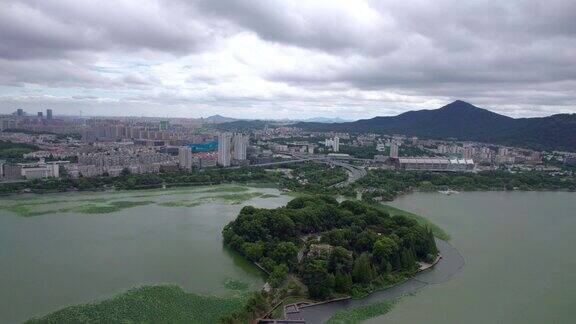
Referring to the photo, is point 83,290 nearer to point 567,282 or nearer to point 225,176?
point 567,282

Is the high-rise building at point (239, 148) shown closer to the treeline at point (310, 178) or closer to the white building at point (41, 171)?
the treeline at point (310, 178)

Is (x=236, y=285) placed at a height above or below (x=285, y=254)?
below

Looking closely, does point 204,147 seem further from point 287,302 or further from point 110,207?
point 287,302

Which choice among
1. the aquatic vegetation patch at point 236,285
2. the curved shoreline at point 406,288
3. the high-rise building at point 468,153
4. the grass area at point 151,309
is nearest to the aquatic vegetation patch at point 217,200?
the aquatic vegetation patch at point 236,285

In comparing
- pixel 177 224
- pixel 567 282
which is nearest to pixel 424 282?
pixel 567 282

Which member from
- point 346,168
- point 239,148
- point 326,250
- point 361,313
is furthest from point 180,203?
point 346,168
